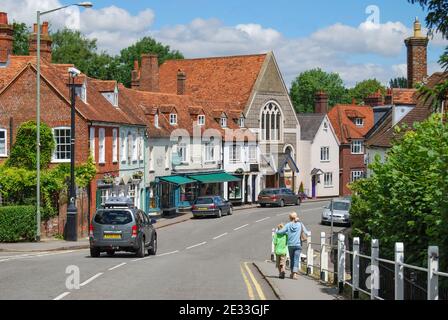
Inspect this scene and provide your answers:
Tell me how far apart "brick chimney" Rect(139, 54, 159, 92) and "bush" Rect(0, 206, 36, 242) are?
114 ft

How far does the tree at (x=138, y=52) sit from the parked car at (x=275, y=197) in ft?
134

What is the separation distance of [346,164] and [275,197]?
20705 millimetres

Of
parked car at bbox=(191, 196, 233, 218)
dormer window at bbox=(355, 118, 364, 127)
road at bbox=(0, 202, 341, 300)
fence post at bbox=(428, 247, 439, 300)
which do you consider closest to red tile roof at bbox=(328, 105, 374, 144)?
dormer window at bbox=(355, 118, 364, 127)

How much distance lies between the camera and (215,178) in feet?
207

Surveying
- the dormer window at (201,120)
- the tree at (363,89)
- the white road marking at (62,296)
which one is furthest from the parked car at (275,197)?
the tree at (363,89)

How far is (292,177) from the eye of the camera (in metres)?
78.3

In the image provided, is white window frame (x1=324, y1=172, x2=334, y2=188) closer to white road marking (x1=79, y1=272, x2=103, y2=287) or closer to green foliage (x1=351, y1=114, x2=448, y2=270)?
green foliage (x1=351, y1=114, x2=448, y2=270)

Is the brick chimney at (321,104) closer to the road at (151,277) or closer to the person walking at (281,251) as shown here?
the road at (151,277)

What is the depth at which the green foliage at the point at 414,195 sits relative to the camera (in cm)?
1366

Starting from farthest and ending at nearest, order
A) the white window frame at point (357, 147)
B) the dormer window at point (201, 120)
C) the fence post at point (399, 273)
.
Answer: the white window frame at point (357, 147)
the dormer window at point (201, 120)
the fence post at point (399, 273)

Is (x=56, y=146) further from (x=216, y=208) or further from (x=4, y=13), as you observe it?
(x=216, y=208)

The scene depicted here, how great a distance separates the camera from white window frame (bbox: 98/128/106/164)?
4384 centimetres

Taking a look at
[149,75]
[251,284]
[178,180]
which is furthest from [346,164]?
[251,284]

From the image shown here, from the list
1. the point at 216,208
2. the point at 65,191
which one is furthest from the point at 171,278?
the point at 216,208
